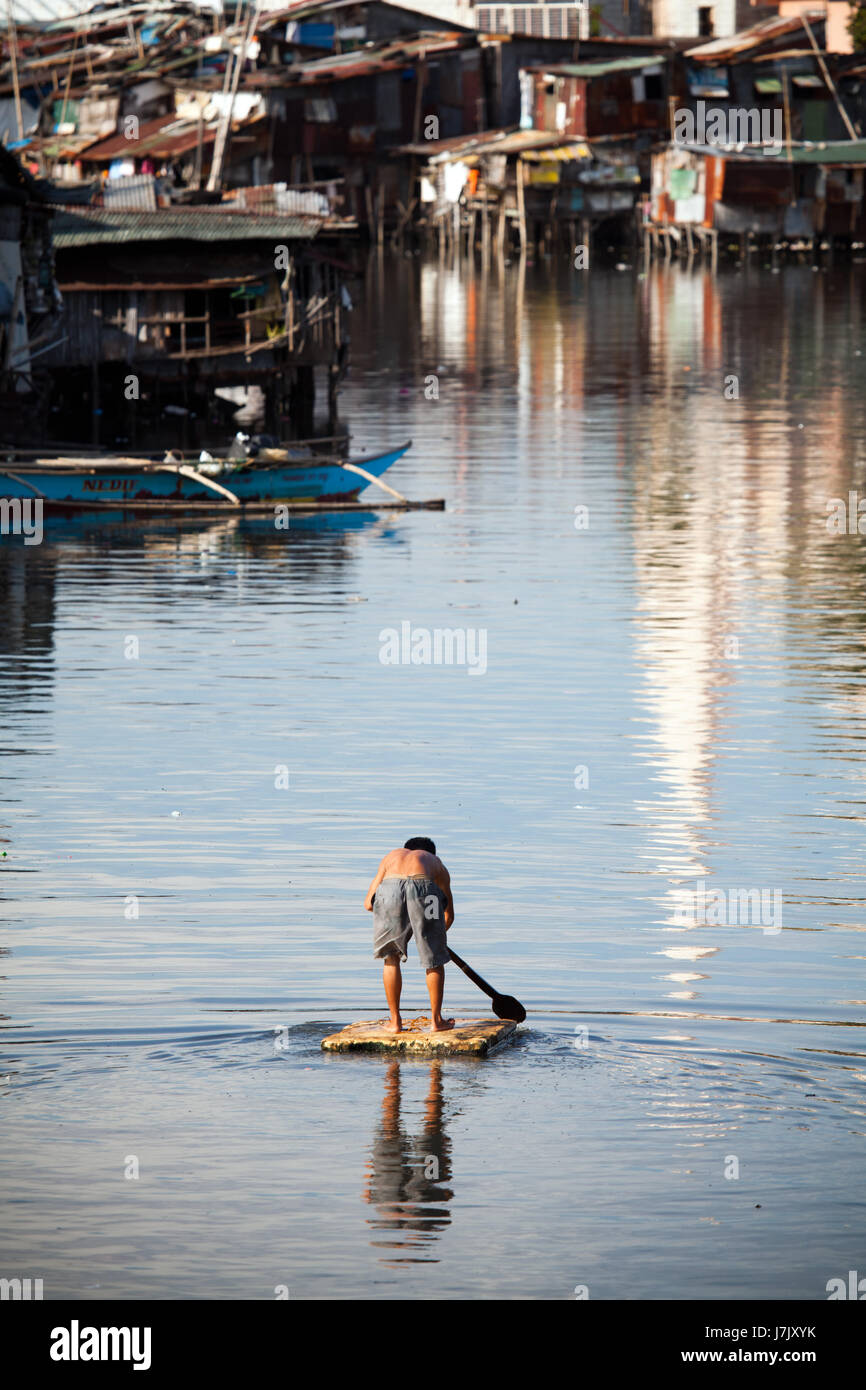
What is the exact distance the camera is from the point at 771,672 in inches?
887

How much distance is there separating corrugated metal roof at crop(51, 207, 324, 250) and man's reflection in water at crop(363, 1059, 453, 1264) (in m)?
31.8

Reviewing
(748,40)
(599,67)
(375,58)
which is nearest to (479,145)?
(375,58)

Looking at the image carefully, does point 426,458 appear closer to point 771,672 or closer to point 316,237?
point 316,237

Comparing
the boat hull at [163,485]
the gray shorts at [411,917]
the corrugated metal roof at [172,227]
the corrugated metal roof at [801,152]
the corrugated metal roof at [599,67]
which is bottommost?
the gray shorts at [411,917]

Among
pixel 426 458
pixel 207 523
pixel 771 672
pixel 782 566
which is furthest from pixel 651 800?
pixel 426 458

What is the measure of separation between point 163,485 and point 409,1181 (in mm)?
22739

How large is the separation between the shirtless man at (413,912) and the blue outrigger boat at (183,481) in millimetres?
20587

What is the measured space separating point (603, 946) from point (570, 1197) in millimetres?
3810

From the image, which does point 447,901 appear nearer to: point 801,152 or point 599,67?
point 801,152

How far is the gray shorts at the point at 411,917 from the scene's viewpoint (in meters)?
11.7

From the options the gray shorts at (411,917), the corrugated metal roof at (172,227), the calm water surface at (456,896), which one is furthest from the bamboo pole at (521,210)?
the gray shorts at (411,917)

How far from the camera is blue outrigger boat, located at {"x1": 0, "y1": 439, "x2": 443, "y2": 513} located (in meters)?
31.7

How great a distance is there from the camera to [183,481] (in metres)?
32.2

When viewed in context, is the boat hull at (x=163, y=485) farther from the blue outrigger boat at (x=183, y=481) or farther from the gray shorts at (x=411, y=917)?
the gray shorts at (x=411, y=917)
